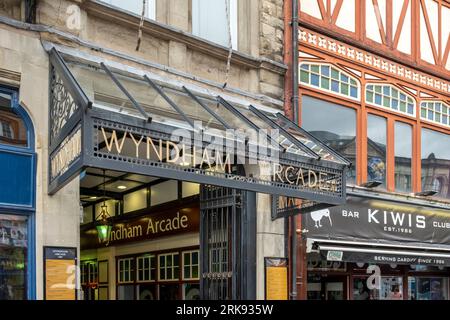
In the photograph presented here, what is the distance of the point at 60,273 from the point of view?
756 centimetres

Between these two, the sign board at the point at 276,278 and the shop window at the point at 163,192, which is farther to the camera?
the shop window at the point at 163,192

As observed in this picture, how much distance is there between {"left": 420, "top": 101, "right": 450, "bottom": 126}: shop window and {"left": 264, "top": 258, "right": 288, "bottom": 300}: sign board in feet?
18.3

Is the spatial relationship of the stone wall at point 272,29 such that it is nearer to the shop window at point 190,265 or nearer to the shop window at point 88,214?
the shop window at point 190,265

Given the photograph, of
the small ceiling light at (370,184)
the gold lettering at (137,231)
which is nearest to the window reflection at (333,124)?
the small ceiling light at (370,184)

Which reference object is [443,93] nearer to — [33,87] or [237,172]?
[237,172]

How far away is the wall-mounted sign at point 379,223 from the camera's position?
1103 centimetres

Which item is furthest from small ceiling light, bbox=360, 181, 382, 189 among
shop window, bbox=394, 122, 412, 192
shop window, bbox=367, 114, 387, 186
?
shop window, bbox=394, 122, 412, 192

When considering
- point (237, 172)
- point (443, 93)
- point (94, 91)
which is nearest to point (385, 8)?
point (443, 93)

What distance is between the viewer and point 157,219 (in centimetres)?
1166

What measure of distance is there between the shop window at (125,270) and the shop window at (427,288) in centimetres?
608

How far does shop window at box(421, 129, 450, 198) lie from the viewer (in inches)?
543

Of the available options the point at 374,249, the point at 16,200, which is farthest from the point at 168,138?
the point at 374,249

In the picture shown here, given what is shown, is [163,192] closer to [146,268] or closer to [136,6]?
[146,268]

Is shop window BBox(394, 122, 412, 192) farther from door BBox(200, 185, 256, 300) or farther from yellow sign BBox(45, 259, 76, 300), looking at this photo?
yellow sign BBox(45, 259, 76, 300)
